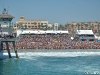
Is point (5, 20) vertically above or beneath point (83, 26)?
above

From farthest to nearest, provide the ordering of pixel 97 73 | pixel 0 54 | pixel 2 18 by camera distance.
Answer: pixel 2 18 → pixel 0 54 → pixel 97 73

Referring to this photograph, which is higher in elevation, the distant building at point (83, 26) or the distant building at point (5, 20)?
the distant building at point (5, 20)

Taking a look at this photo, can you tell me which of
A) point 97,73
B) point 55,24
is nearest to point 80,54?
point 97,73

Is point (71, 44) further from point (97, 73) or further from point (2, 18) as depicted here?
point (97, 73)

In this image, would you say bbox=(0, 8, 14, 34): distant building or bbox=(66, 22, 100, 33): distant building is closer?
bbox=(0, 8, 14, 34): distant building

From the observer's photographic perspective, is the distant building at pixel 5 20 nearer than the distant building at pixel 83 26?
Yes

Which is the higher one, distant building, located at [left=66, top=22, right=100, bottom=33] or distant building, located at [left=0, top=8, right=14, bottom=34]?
distant building, located at [left=0, top=8, right=14, bottom=34]

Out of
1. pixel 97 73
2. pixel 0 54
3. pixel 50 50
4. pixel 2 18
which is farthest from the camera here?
pixel 2 18

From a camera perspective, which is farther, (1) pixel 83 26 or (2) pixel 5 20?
(1) pixel 83 26

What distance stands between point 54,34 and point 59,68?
44591 mm

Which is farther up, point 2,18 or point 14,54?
point 2,18

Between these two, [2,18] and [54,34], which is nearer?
[2,18]

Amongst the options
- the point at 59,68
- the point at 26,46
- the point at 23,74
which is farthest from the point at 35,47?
the point at 23,74

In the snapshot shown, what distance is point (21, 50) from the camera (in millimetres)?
63625
